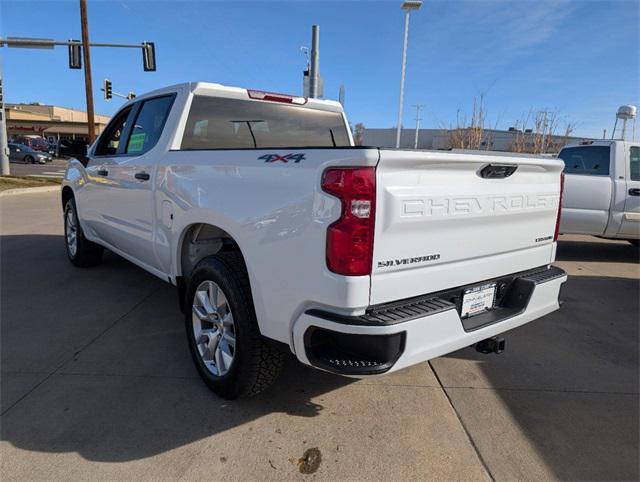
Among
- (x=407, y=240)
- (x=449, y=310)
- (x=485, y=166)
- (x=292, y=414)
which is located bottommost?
(x=292, y=414)

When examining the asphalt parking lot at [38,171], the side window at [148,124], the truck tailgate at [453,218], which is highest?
the side window at [148,124]

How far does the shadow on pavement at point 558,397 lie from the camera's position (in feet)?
7.80

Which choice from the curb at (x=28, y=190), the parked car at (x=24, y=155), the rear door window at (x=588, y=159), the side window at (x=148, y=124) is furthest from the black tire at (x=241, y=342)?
the parked car at (x=24, y=155)

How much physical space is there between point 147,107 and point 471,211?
311cm

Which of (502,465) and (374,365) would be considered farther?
(502,465)

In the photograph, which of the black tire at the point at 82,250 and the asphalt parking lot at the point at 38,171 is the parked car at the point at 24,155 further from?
the black tire at the point at 82,250

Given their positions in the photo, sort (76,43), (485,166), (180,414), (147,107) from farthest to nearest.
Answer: (76,43) < (147,107) < (180,414) < (485,166)

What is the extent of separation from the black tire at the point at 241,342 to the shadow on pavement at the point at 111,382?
0.18 meters

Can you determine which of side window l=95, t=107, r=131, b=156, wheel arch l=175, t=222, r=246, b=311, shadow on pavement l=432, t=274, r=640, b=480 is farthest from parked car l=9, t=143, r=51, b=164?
shadow on pavement l=432, t=274, r=640, b=480

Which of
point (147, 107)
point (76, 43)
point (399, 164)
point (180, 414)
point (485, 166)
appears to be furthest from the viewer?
point (76, 43)

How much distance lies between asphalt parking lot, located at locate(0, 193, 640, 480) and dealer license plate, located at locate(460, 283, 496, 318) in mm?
678

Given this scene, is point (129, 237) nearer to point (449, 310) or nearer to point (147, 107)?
point (147, 107)

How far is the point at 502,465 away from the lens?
7.60 ft

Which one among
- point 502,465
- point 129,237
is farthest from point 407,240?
point 129,237
